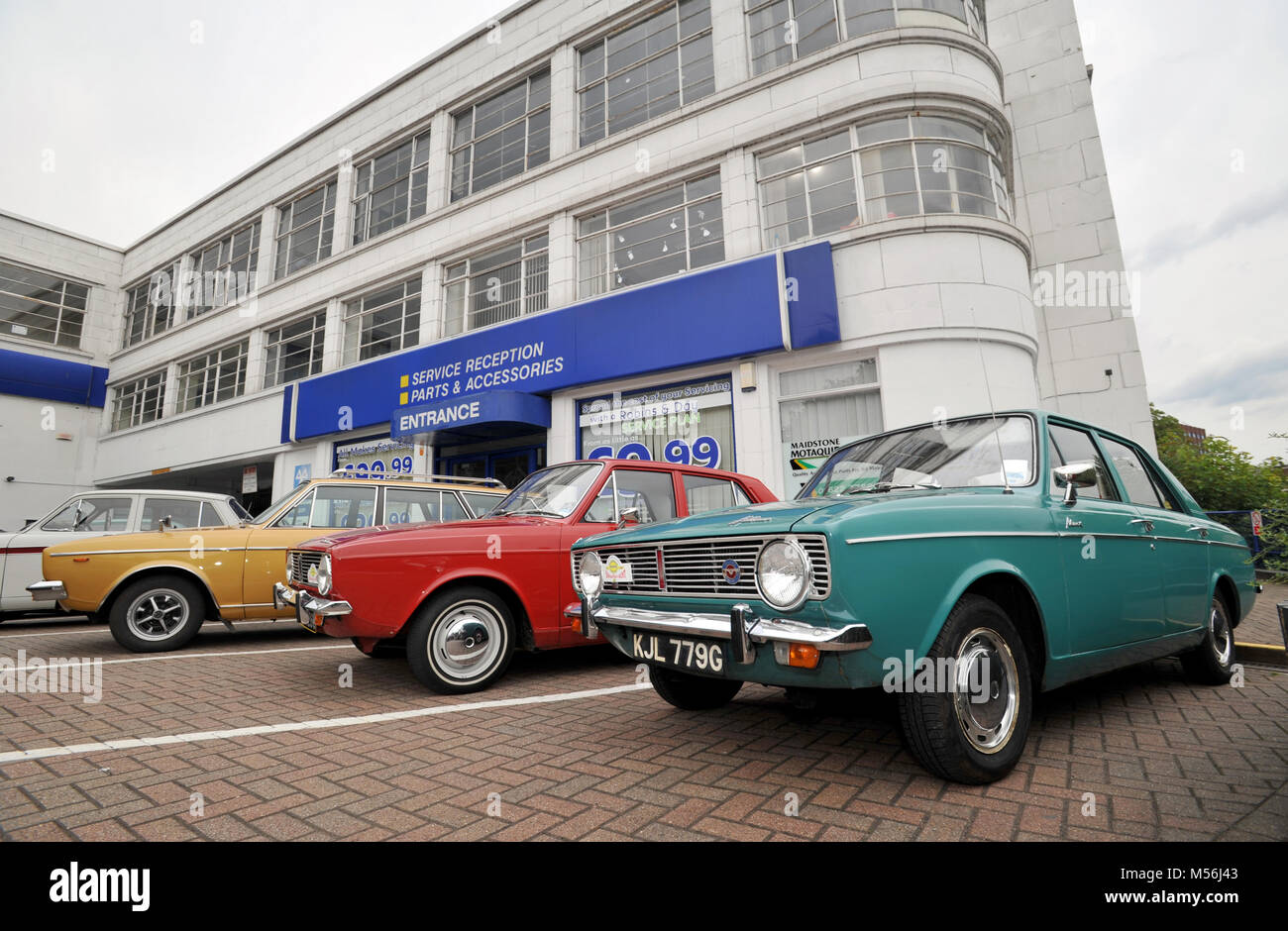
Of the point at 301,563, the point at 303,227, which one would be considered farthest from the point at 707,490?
the point at 303,227

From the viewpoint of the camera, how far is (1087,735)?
121 inches

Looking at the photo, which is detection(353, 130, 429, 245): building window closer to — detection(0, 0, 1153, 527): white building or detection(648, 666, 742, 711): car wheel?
detection(0, 0, 1153, 527): white building

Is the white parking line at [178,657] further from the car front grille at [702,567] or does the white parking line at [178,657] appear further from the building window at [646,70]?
the building window at [646,70]

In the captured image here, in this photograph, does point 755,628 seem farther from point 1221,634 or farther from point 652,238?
point 652,238

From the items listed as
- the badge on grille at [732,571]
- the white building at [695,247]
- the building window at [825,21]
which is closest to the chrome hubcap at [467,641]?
the badge on grille at [732,571]

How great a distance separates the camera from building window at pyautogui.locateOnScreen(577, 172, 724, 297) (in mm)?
11297

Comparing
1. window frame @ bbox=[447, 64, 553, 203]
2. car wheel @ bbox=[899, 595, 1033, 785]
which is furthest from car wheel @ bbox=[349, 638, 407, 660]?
window frame @ bbox=[447, 64, 553, 203]

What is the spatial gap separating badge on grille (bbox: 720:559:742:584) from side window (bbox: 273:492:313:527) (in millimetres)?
5589

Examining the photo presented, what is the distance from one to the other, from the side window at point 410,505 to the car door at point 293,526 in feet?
0.53

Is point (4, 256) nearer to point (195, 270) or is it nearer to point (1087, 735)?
point (195, 270)

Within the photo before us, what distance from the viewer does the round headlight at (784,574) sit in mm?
2225

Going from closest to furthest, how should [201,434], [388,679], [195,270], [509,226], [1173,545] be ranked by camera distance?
[1173,545] < [388,679] < [509,226] < [201,434] < [195,270]
